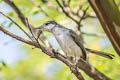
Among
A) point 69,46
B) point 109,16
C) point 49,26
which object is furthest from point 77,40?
point 109,16

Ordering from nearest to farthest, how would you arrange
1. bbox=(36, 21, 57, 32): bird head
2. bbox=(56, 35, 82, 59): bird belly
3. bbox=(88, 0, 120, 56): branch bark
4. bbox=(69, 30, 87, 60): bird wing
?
bbox=(88, 0, 120, 56): branch bark, bbox=(69, 30, 87, 60): bird wing, bbox=(56, 35, 82, 59): bird belly, bbox=(36, 21, 57, 32): bird head

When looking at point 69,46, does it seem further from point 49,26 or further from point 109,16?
point 109,16

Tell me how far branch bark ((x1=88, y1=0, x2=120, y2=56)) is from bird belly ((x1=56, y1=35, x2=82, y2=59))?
1.12 metres

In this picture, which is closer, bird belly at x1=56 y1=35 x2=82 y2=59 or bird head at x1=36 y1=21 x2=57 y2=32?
bird belly at x1=56 y1=35 x2=82 y2=59

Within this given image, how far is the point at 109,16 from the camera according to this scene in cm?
195

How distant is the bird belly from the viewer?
314 cm

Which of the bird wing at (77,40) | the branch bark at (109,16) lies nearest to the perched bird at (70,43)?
the bird wing at (77,40)

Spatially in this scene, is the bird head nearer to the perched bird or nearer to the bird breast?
the perched bird

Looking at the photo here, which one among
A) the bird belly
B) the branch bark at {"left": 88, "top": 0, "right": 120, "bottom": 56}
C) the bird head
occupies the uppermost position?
the branch bark at {"left": 88, "top": 0, "right": 120, "bottom": 56}

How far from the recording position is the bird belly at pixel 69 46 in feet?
10.3

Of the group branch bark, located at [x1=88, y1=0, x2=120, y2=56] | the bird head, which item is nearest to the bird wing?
the bird head

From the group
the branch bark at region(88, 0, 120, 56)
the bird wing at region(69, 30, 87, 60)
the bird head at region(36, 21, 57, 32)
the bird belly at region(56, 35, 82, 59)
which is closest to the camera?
the branch bark at region(88, 0, 120, 56)

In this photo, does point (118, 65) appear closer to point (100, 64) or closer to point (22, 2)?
point (100, 64)

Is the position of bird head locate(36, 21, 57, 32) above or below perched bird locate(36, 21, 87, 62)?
above
